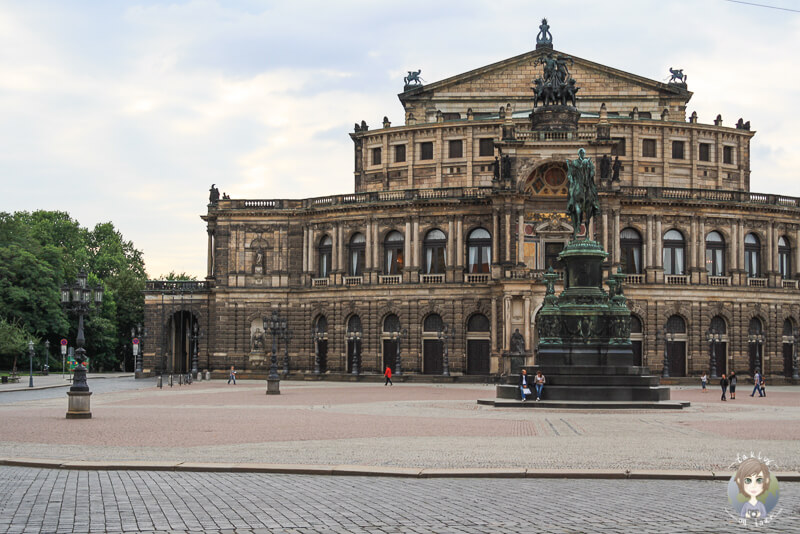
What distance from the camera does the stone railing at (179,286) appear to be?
297 feet

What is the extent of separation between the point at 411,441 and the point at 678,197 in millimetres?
58456

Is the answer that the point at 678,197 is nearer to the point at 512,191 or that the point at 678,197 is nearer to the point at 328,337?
the point at 512,191

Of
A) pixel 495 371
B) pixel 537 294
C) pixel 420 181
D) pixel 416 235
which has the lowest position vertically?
pixel 495 371

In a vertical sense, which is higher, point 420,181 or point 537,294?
point 420,181

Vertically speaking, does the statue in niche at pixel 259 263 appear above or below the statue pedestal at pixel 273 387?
above

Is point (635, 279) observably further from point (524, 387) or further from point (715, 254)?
point (524, 387)

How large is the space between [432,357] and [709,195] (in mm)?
25443

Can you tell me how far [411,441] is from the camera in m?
25.7

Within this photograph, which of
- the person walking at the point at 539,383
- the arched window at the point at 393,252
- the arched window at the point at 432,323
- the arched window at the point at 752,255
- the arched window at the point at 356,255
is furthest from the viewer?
the arched window at the point at 356,255

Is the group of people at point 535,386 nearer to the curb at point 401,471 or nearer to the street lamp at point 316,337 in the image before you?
the curb at point 401,471

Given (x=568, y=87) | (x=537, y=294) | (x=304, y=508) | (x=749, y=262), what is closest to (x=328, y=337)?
(x=537, y=294)

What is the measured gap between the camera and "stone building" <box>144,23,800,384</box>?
7619 centimetres

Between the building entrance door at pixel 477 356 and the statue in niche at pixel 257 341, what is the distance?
18.5 meters

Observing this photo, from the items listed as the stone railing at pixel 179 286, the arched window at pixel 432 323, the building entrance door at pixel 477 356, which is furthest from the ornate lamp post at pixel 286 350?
the building entrance door at pixel 477 356
